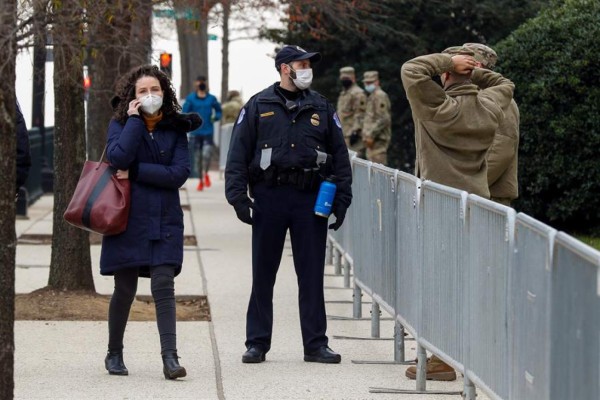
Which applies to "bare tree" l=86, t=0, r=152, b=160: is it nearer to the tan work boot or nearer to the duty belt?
the duty belt

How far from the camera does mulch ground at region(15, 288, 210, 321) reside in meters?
10.1

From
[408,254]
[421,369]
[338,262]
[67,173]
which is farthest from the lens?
[338,262]

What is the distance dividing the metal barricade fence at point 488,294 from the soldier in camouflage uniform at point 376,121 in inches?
473

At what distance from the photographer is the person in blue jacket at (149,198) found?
7914mm

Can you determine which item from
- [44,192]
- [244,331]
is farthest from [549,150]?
[44,192]

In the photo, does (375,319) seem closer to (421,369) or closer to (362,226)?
(362,226)

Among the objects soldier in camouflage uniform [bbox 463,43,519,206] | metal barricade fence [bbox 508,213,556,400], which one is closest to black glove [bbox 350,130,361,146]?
soldier in camouflage uniform [bbox 463,43,519,206]

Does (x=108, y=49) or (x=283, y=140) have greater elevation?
(x=108, y=49)

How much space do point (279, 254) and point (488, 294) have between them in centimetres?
268

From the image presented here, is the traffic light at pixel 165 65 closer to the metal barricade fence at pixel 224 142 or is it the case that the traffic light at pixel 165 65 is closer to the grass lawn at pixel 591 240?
the grass lawn at pixel 591 240

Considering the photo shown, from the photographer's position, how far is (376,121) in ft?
61.2

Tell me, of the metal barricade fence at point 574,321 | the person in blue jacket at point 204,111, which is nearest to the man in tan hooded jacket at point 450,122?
the metal barricade fence at point 574,321

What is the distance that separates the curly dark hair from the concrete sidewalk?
57.4 inches

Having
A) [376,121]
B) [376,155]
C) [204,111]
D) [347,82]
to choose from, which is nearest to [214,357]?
[376,121]
